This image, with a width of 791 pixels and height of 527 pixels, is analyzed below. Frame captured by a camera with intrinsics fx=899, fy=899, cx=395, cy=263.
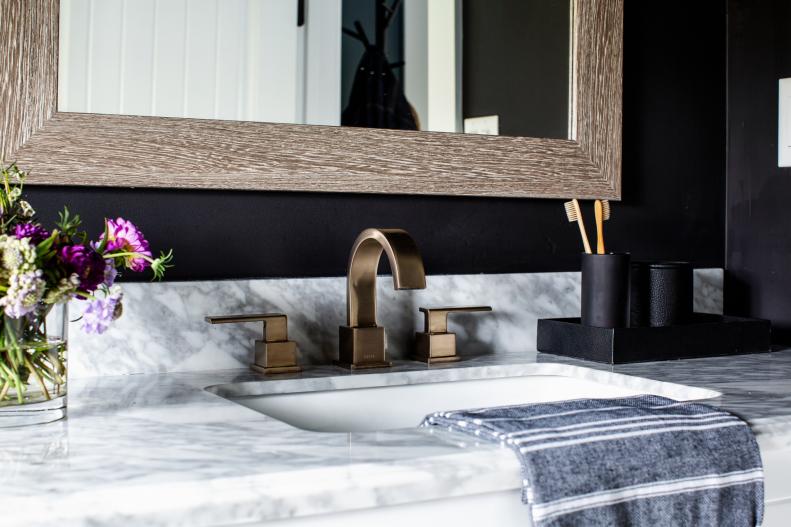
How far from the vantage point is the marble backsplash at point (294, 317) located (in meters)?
1.25

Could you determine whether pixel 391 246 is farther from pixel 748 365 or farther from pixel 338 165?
pixel 748 365

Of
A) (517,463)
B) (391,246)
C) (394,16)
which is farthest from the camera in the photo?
(394,16)

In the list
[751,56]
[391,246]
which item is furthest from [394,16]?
[751,56]

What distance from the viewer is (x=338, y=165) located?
139cm

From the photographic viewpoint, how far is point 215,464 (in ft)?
2.53

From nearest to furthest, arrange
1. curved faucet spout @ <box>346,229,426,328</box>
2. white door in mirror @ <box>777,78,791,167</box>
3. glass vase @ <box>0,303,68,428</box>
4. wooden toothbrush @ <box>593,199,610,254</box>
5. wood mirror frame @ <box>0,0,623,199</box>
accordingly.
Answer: glass vase @ <box>0,303,68,428</box>
wood mirror frame @ <box>0,0,623,199</box>
curved faucet spout @ <box>346,229,426,328</box>
wooden toothbrush @ <box>593,199,610,254</box>
white door in mirror @ <box>777,78,791,167</box>

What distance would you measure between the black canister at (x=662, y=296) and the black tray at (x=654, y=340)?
0.03 meters

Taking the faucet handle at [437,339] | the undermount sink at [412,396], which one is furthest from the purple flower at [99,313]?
the faucet handle at [437,339]

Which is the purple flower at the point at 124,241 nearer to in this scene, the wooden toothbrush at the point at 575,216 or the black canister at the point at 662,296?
the wooden toothbrush at the point at 575,216

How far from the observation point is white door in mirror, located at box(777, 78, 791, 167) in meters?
1.66

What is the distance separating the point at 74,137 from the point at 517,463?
769 mm

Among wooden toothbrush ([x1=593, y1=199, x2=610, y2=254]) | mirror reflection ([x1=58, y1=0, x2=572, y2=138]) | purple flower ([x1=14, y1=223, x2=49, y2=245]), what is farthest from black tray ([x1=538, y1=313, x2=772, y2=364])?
purple flower ([x1=14, y1=223, x2=49, y2=245])

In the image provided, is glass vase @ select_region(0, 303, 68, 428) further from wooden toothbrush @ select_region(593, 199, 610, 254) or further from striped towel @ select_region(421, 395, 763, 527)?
wooden toothbrush @ select_region(593, 199, 610, 254)

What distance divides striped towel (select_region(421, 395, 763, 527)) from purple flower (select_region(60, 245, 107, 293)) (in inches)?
15.0
